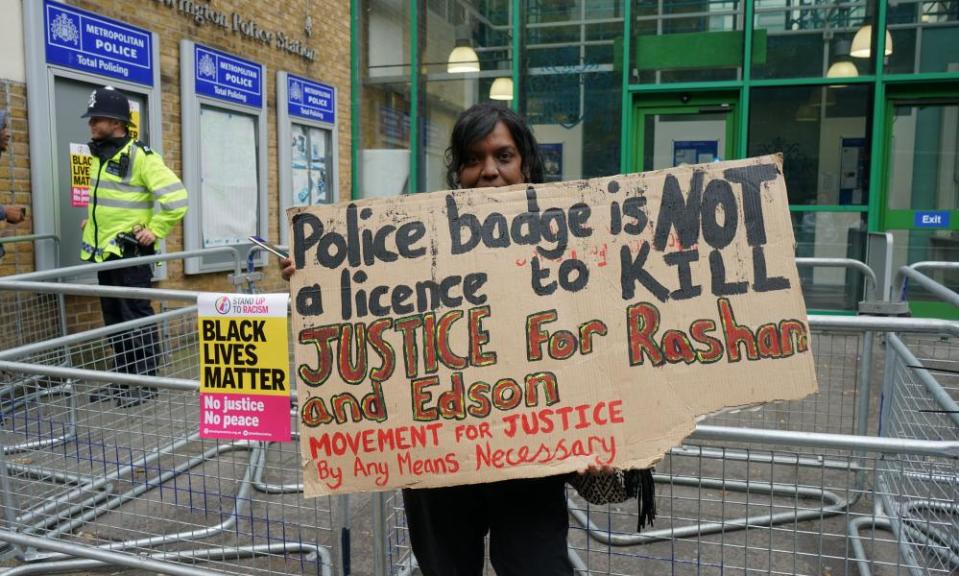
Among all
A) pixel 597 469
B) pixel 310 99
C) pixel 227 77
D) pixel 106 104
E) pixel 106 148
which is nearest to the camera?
pixel 597 469

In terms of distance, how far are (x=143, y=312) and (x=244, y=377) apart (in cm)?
365

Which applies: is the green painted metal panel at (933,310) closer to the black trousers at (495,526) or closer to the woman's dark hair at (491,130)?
the woman's dark hair at (491,130)

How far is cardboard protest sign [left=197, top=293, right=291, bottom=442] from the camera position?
252 centimetres

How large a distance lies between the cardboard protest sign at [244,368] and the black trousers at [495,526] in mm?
589

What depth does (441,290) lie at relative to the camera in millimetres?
2039

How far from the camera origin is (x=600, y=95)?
9391 mm

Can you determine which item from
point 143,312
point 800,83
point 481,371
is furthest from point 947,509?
point 800,83

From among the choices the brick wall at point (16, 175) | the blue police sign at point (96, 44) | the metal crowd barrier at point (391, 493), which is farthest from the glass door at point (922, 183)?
the brick wall at point (16, 175)

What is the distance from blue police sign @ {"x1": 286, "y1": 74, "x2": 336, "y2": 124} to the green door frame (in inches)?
154

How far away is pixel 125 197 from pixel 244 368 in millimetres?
3760

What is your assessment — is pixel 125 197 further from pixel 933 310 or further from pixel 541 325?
pixel 933 310

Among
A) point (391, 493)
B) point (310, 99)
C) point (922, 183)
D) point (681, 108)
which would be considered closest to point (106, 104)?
point (391, 493)

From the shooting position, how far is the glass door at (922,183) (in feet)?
Result: 28.3

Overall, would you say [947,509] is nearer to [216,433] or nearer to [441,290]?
[441,290]
